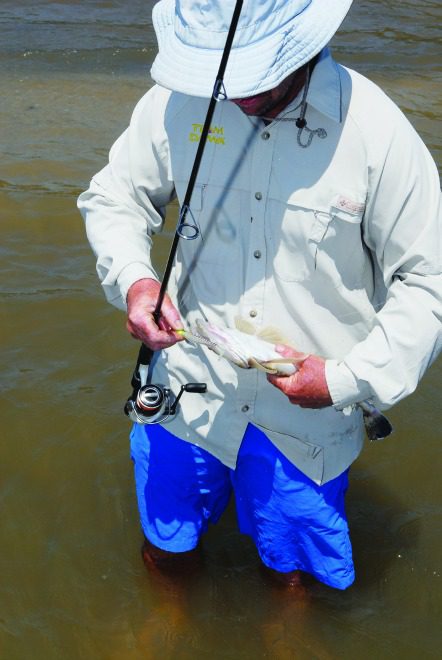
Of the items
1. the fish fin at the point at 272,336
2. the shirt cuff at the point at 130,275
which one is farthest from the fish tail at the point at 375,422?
the shirt cuff at the point at 130,275

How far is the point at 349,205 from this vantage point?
2.67 meters

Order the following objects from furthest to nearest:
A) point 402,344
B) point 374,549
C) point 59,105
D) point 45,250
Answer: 1. point 59,105
2. point 45,250
3. point 374,549
4. point 402,344

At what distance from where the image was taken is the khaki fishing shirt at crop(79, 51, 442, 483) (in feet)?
8.69

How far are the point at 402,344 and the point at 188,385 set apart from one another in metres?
0.80

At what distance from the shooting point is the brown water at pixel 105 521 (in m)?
3.64

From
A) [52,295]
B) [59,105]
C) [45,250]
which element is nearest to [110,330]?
[52,295]

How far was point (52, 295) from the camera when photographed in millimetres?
5551

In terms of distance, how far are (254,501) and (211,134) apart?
1.29 meters

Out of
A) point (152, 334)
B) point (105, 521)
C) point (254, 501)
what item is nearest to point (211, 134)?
point (152, 334)

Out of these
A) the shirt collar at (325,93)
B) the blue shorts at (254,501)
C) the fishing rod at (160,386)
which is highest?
the shirt collar at (325,93)

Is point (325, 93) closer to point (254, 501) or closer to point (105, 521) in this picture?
point (254, 501)

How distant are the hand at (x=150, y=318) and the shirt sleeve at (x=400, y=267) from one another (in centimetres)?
52

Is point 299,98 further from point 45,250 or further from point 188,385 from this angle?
point 45,250

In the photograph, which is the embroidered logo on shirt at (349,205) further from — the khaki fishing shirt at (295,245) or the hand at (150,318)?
the hand at (150,318)
